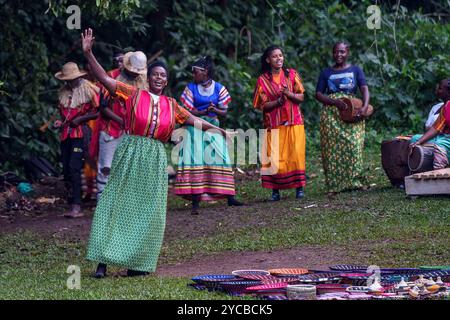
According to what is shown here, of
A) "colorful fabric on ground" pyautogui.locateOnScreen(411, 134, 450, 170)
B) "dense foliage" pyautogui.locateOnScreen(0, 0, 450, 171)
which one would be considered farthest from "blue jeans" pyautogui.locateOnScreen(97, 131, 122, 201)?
"colorful fabric on ground" pyautogui.locateOnScreen(411, 134, 450, 170)

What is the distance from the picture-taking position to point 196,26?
1791 cm

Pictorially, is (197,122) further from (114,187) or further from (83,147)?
(83,147)

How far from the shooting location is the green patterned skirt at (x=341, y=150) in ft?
42.4

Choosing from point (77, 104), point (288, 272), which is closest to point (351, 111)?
point (77, 104)

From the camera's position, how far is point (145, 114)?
28.5ft

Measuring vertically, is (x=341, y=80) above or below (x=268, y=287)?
above

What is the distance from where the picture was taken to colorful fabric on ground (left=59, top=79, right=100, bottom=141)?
41.2ft

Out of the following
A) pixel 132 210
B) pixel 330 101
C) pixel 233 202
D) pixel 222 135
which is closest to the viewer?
pixel 132 210

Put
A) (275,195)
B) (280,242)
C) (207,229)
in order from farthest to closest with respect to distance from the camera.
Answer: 1. (275,195)
2. (207,229)
3. (280,242)

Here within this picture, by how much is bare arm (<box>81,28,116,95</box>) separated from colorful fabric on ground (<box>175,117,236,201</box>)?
388cm

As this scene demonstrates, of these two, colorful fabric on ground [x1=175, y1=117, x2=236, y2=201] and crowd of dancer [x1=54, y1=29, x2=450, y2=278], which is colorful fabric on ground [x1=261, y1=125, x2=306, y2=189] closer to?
crowd of dancer [x1=54, y1=29, x2=450, y2=278]

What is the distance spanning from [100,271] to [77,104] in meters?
4.24

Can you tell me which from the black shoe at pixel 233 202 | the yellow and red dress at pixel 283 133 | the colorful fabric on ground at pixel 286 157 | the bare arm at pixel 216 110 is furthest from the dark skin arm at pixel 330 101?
the black shoe at pixel 233 202

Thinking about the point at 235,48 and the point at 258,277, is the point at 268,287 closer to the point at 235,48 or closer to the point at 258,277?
the point at 258,277
